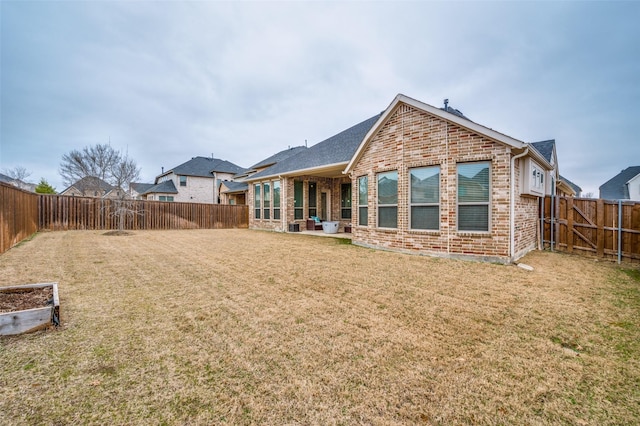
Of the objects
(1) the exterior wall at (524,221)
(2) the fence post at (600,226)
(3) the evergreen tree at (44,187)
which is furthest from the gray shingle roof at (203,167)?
(2) the fence post at (600,226)

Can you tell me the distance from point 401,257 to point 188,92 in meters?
19.5

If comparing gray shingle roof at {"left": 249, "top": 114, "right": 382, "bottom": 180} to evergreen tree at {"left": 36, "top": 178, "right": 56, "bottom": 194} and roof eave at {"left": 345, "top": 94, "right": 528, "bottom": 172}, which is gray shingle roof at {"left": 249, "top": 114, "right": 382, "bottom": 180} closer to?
roof eave at {"left": 345, "top": 94, "right": 528, "bottom": 172}

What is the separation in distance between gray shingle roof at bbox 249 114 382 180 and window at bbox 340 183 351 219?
250 cm

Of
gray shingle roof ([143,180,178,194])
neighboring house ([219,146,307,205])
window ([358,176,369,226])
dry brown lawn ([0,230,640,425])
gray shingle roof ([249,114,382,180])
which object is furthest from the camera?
gray shingle roof ([143,180,178,194])

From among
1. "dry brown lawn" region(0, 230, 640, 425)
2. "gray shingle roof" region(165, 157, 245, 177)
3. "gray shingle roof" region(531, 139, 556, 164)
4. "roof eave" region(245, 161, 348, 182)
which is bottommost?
"dry brown lawn" region(0, 230, 640, 425)

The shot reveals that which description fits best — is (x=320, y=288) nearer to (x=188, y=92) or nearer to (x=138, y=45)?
(x=138, y=45)

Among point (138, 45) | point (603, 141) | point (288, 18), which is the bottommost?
point (603, 141)

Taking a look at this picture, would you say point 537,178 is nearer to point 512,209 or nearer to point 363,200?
point 512,209

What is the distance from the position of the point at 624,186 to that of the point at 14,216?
4882 centimetres

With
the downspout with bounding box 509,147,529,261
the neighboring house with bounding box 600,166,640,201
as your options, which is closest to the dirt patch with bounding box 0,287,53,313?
the downspout with bounding box 509,147,529,261

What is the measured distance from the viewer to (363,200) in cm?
999

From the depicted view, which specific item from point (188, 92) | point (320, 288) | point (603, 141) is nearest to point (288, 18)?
point (188, 92)

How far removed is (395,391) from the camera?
2076 mm

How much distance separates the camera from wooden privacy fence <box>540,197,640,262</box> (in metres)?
7.20
